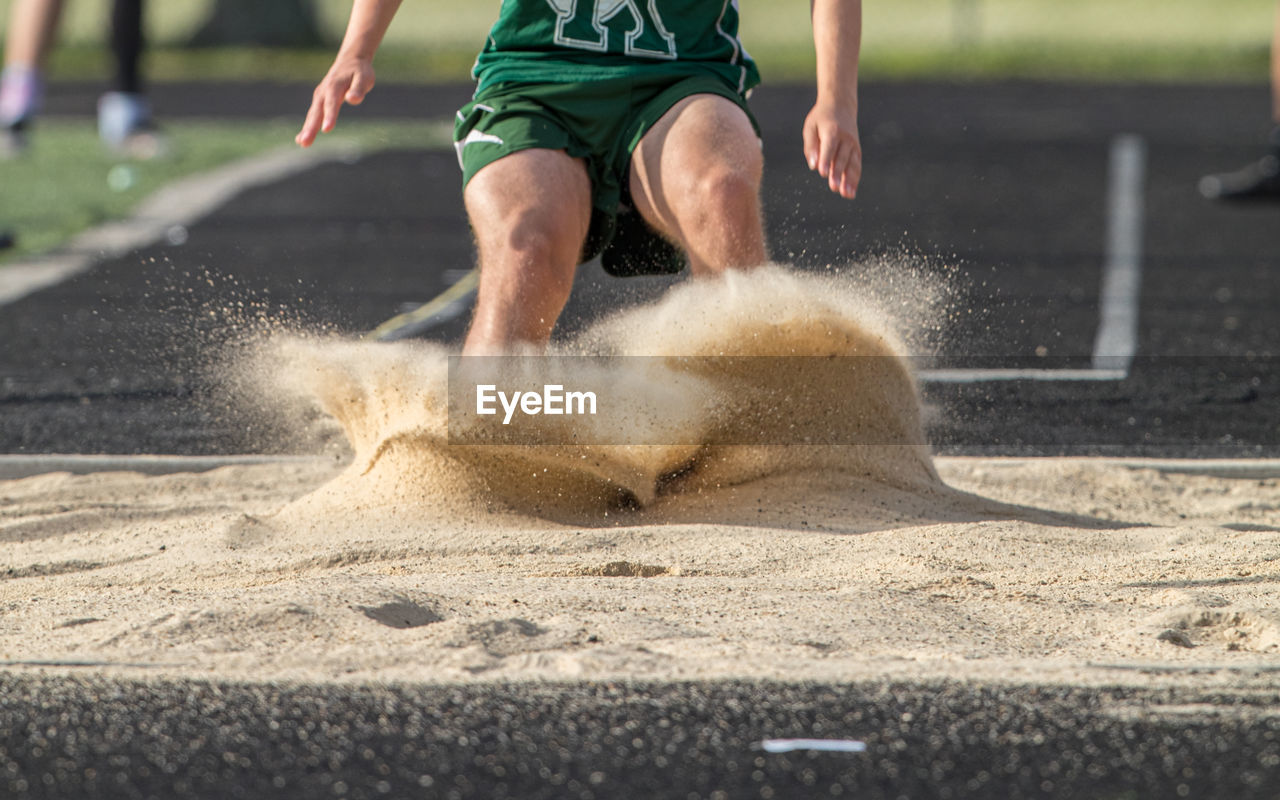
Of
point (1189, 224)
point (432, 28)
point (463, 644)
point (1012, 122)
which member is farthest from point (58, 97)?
point (463, 644)

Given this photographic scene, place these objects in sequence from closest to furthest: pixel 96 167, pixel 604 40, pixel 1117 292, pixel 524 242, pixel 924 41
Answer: pixel 524 242, pixel 604 40, pixel 1117 292, pixel 96 167, pixel 924 41

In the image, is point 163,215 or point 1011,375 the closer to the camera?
point 1011,375

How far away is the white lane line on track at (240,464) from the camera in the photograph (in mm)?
4352

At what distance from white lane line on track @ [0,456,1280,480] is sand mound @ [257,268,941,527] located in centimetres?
46

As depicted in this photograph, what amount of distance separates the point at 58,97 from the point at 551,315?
15176 mm

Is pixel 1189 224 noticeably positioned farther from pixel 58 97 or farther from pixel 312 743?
pixel 58 97

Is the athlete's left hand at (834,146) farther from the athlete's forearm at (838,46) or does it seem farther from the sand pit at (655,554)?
the sand pit at (655,554)

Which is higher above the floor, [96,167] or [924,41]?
[924,41]

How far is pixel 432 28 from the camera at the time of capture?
23500 millimetres

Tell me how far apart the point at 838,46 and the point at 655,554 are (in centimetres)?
135

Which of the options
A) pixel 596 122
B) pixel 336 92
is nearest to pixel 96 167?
pixel 336 92

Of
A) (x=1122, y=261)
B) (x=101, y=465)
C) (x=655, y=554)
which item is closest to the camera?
(x=655, y=554)

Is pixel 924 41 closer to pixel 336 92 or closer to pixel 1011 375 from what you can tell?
pixel 1011 375

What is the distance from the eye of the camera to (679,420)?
384cm
